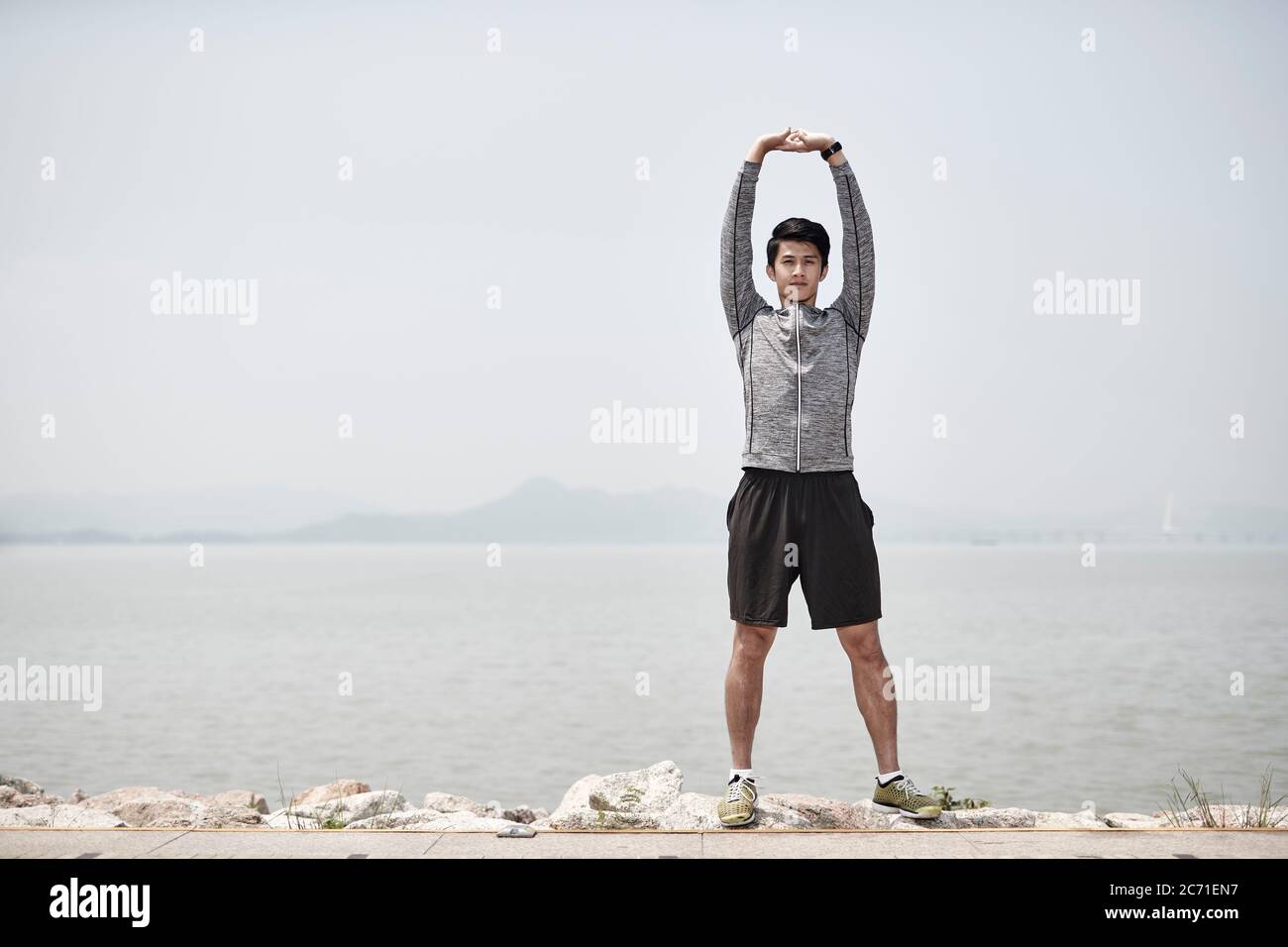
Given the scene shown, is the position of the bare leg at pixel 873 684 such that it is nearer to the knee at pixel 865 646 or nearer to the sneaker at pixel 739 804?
the knee at pixel 865 646

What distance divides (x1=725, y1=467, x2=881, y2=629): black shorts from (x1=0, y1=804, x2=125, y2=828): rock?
243 cm

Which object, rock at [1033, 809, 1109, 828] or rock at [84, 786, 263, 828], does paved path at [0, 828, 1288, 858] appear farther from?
rock at [84, 786, 263, 828]

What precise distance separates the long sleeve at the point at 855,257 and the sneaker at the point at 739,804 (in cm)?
143

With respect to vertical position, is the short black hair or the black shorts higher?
the short black hair

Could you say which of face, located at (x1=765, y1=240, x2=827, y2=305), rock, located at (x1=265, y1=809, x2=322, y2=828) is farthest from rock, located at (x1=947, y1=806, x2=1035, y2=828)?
rock, located at (x1=265, y1=809, x2=322, y2=828)

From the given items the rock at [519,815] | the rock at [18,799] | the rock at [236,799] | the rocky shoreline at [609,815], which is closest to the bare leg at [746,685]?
the rocky shoreline at [609,815]

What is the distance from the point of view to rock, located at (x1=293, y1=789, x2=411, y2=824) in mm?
4383

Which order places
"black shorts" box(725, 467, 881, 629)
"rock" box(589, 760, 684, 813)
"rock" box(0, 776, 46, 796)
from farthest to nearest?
"rock" box(0, 776, 46, 796)
"rock" box(589, 760, 684, 813)
"black shorts" box(725, 467, 881, 629)

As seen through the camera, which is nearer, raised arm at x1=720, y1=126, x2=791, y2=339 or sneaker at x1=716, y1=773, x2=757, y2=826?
sneaker at x1=716, y1=773, x2=757, y2=826

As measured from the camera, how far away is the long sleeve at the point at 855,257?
12.1 feet

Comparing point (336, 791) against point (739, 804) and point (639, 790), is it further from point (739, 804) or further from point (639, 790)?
point (739, 804)

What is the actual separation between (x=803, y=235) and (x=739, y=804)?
5.71 feet
